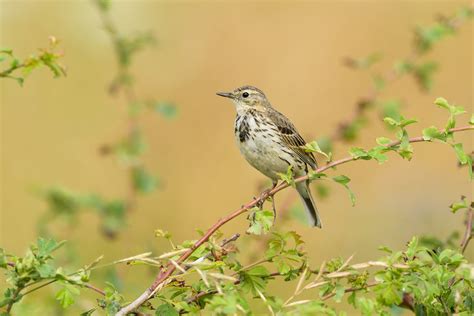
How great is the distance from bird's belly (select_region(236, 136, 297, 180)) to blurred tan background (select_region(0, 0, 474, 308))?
2654 mm

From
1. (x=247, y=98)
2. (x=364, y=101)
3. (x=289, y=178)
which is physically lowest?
(x=289, y=178)

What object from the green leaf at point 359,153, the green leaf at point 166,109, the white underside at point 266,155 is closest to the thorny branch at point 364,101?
the white underside at point 266,155

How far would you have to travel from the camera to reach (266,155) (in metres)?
4.99

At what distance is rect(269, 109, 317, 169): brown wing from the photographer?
16.8 feet

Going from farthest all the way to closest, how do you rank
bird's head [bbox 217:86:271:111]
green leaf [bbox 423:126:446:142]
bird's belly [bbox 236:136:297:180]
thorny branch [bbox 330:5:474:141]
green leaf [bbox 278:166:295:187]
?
thorny branch [bbox 330:5:474:141] → bird's head [bbox 217:86:271:111] → bird's belly [bbox 236:136:297:180] → green leaf [bbox 278:166:295:187] → green leaf [bbox 423:126:446:142]

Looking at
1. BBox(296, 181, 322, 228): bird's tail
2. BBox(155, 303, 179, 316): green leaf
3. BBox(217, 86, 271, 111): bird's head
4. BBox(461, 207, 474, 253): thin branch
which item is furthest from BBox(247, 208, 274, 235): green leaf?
BBox(217, 86, 271, 111): bird's head

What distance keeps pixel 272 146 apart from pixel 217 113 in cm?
537

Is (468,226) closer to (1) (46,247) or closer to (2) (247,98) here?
(1) (46,247)

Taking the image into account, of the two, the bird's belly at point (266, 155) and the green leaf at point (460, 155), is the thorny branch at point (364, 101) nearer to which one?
the bird's belly at point (266, 155)

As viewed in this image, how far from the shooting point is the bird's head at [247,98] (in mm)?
5516

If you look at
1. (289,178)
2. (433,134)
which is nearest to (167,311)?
(289,178)

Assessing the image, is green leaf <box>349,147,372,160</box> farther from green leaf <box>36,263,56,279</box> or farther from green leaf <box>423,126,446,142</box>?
green leaf <box>36,263,56,279</box>

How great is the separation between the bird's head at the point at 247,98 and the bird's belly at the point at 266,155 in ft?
1.53

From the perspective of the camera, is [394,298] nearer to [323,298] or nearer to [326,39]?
[323,298]
